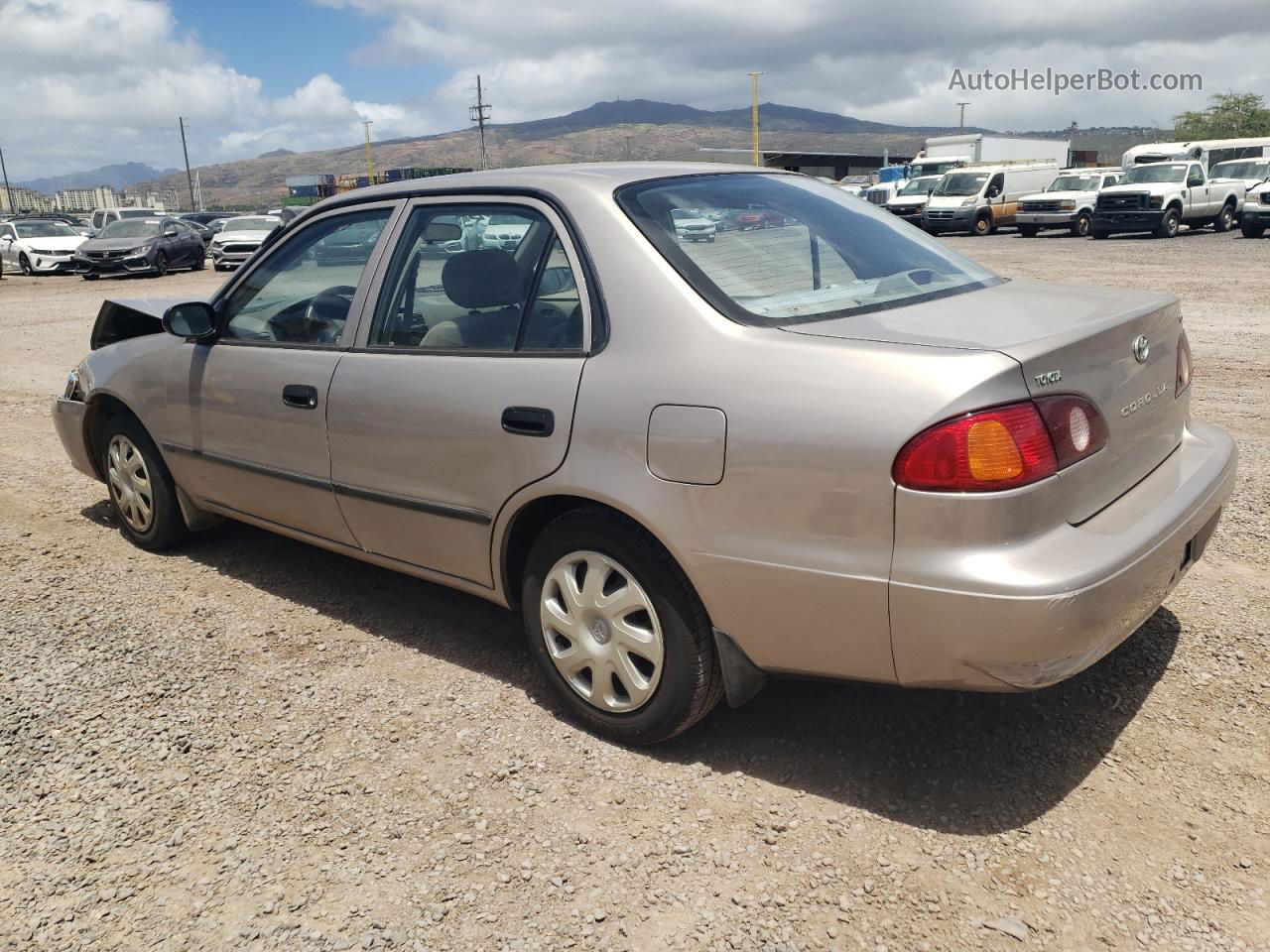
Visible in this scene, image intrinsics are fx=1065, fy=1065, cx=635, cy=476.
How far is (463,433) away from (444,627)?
1.13 m

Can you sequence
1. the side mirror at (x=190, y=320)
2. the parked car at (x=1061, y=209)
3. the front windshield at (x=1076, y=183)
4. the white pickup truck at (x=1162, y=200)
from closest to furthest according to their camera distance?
the side mirror at (x=190, y=320)
the white pickup truck at (x=1162, y=200)
the parked car at (x=1061, y=209)
the front windshield at (x=1076, y=183)

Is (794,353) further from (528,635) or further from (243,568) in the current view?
(243,568)

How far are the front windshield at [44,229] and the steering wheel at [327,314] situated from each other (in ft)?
95.7

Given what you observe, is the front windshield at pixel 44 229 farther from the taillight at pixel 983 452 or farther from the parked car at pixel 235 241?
the taillight at pixel 983 452

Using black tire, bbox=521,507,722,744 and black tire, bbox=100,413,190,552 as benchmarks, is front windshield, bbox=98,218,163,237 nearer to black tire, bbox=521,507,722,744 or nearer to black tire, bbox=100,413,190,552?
black tire, bbox=100,413,190,552

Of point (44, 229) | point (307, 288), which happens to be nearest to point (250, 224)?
point (44, 229)

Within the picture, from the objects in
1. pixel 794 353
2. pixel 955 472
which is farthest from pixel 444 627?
pixel 955 472

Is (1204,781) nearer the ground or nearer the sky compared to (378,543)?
nearer the ground

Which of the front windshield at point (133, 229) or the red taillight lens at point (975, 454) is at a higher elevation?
the front windshield at point (133, 229)

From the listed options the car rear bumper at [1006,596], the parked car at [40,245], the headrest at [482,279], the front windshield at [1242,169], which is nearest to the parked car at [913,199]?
the front windshield at [1242,169]

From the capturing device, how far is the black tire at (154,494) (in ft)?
15.7

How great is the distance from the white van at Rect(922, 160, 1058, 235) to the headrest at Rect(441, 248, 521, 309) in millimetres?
28676

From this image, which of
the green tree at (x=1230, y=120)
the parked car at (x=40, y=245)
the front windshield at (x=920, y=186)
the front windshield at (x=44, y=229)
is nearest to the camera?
the parked car at (x=40, y=245)

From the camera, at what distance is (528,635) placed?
11.0 feet
